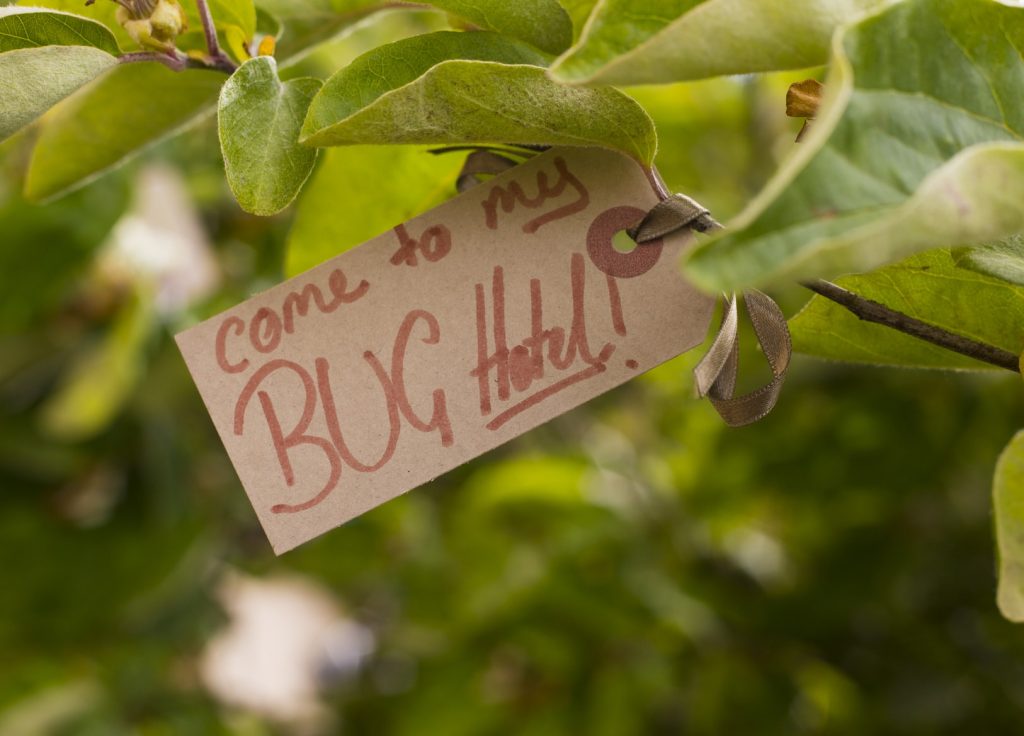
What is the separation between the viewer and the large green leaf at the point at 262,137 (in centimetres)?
38

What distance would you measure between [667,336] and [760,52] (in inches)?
5.5

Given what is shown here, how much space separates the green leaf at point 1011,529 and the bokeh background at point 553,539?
2.04 ft

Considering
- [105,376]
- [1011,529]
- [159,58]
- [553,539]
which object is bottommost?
[553,539]

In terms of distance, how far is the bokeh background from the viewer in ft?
3.63

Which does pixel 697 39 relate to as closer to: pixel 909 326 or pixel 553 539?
pixel 909 326

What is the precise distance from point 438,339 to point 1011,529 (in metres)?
0.24

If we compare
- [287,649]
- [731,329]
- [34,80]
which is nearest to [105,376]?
[34,80]

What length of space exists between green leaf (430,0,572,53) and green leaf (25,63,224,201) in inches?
5.2

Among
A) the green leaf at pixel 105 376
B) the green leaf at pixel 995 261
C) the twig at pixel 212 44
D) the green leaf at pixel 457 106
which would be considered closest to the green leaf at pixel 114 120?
the twig at pixel 212 44

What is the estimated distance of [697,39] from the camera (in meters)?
0.29

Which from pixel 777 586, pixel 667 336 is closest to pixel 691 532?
pixel 777 586

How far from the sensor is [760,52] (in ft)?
1.03

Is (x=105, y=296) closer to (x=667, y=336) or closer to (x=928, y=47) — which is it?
(x=667, y=336)

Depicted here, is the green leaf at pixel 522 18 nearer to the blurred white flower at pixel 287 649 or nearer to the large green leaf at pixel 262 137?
the large green leaf at pixel 262 137
